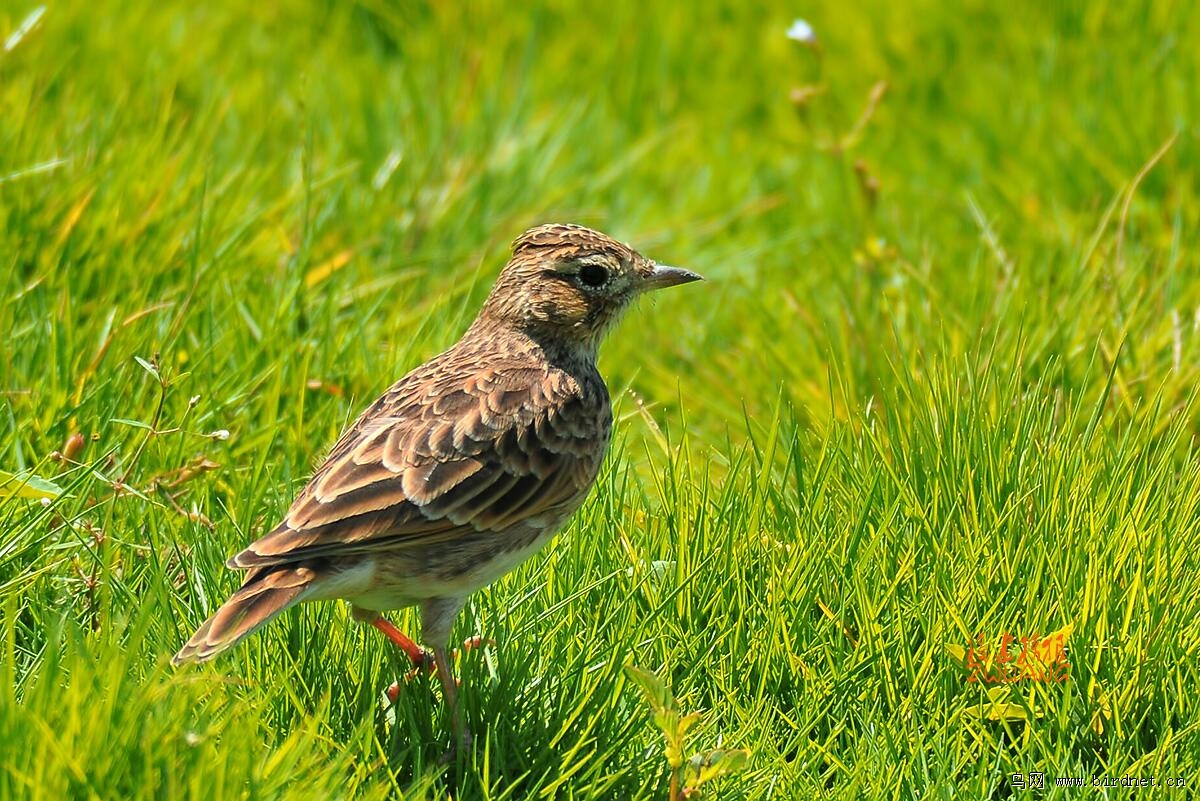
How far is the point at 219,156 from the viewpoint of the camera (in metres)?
7.23

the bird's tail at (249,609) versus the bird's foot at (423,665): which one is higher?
the bird's tail at (249,609)

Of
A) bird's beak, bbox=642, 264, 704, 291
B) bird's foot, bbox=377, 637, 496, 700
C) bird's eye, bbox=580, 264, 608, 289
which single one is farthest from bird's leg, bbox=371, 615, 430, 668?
bird's beak, bbox=642, 264, 704, 291

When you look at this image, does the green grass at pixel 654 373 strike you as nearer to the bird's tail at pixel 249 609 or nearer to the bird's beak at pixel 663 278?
the bird's tail at pixel 249 609

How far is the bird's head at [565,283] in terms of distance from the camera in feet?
16.6

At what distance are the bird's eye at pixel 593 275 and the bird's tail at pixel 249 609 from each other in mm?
1495

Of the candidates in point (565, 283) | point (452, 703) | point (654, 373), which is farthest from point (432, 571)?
point (654, 373)

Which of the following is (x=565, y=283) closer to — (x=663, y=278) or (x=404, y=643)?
(x=663, y=278)

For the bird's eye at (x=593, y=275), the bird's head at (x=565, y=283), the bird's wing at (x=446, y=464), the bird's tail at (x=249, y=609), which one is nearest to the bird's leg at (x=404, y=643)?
the bird's wing at (x=446, y=464)

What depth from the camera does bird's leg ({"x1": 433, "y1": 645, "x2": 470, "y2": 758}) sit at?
4.06 m

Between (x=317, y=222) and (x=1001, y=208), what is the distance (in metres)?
3.38

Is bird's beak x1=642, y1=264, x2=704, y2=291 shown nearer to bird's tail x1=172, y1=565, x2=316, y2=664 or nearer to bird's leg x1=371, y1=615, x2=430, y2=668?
bird's leg x1=371, y1=615, x2=430, y2=668

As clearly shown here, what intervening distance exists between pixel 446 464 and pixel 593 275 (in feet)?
3.16

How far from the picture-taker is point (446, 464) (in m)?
4.38

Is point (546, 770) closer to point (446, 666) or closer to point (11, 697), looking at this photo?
point (446, 666)
